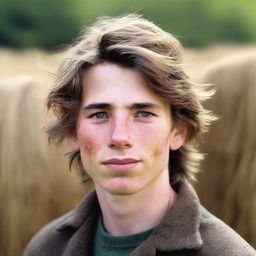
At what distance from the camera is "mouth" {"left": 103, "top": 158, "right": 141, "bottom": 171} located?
7.73ft

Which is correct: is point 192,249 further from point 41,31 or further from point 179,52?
point 41,31

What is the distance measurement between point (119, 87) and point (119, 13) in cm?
530

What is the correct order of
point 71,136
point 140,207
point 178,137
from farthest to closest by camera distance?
point 71,136
point 178,137
point 140,207

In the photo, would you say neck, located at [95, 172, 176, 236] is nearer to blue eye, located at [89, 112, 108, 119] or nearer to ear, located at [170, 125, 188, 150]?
ear, located at [170, 125, 188, 150]

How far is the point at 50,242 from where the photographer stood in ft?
9.35

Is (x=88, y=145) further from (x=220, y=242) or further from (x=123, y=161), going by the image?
(x=220, y=242)

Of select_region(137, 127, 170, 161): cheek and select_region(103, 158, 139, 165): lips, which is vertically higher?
select_region(137, 127, 170, 161): cheek

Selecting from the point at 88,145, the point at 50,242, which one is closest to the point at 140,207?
the point at 88,145

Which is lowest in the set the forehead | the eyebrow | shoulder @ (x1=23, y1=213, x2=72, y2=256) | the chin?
shoulder @ (x1=23, y1=213, x2=72, y2=256)

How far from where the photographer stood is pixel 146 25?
259cm

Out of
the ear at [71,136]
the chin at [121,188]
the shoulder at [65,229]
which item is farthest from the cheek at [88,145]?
the shoulder at [65,229]

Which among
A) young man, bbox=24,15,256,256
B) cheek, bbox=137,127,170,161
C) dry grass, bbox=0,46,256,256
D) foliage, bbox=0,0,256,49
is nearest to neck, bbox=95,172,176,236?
young man, bbox=24,15,256,256

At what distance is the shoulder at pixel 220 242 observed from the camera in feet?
7.70

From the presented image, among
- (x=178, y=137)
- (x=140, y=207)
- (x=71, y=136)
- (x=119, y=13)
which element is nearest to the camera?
(x=140, y=207)
